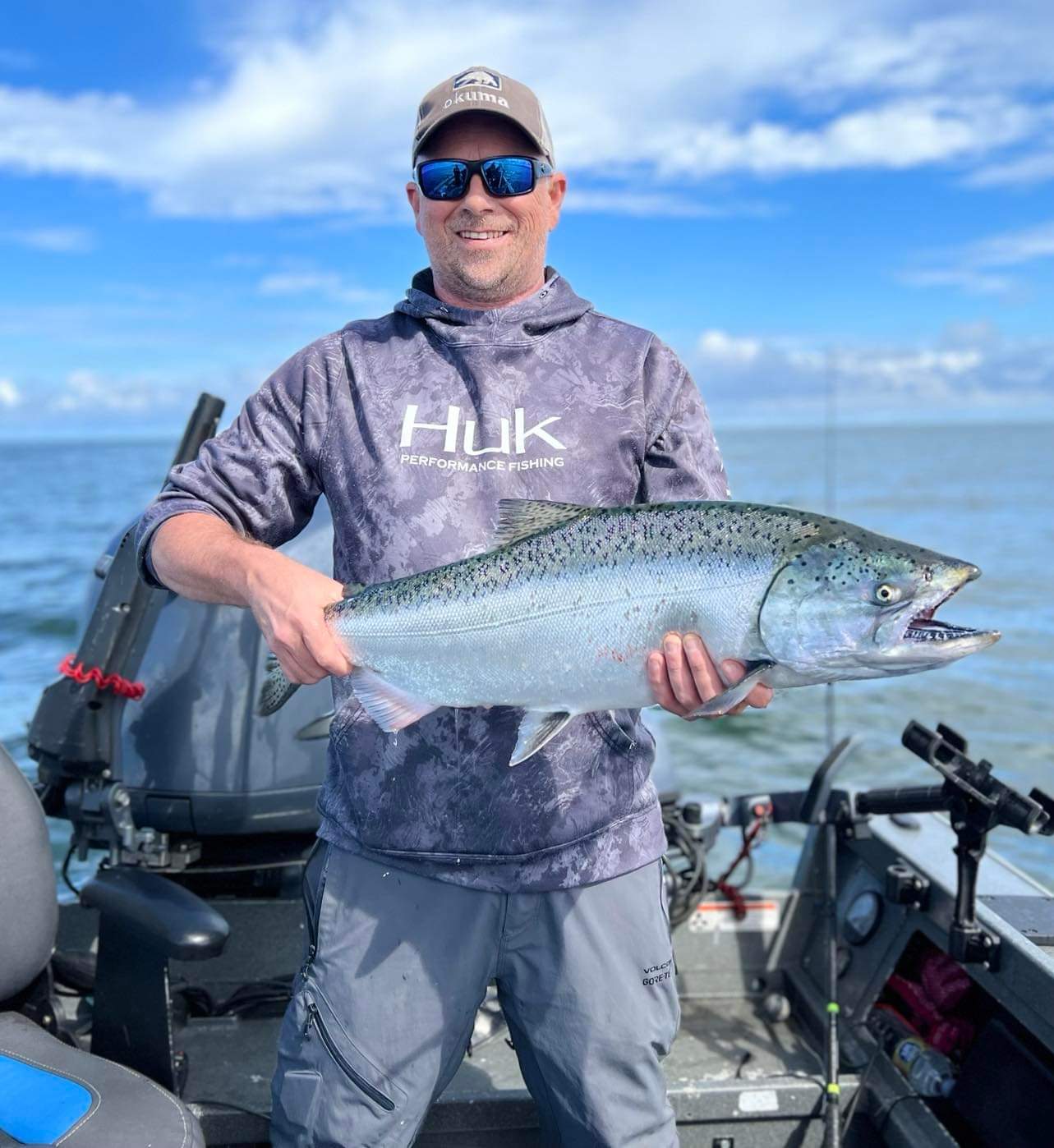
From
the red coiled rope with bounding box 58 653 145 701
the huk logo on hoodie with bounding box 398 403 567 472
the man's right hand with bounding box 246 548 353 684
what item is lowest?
the red coiled rope with bounding box 58 653 145 701

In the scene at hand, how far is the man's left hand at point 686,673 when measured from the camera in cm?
277

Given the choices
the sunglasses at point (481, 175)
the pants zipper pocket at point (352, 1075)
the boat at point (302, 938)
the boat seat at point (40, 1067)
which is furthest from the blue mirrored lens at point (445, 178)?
the pants zipper pocket at point (352, 1075)

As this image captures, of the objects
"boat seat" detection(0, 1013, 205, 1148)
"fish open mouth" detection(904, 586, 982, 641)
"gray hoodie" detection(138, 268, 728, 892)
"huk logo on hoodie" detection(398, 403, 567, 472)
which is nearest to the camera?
"fish open mouth" detection(904, 586, 982, 641)

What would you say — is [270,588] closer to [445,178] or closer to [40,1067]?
[445,178]

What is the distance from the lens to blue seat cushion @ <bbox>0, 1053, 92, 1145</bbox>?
9.54 ft

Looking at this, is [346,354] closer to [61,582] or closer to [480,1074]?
[480,1074]

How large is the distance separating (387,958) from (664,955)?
2.64 ft

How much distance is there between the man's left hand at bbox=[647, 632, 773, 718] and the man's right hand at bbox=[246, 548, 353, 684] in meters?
0.85

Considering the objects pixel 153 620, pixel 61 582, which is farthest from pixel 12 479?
pixel 153 620

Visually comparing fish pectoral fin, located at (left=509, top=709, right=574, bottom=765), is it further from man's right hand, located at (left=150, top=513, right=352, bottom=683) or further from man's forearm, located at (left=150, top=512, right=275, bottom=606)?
man's forearm, located at (left=150, top=512, right=275, bottom=606)

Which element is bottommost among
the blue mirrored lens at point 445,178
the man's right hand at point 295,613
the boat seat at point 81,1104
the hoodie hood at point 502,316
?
the boat seat at point 81,1104

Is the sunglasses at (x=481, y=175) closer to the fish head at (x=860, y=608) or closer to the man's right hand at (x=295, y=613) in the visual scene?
the man's right hand at (x=295, y=613)

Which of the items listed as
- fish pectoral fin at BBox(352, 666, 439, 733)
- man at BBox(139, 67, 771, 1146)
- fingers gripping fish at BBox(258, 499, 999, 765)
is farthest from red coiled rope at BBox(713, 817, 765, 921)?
fish pectoral fin at BBox(352, 666, 439, 733)

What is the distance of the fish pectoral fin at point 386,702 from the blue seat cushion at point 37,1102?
132 cm
